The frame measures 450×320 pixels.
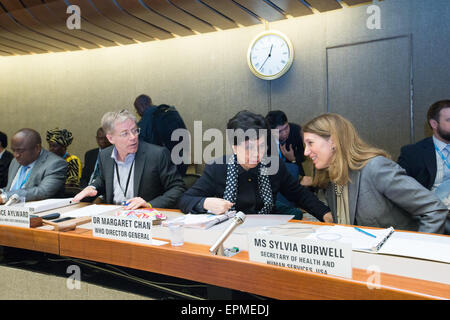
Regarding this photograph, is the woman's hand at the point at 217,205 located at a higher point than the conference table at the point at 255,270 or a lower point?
higher

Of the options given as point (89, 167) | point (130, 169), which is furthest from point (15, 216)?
point (89, 167)

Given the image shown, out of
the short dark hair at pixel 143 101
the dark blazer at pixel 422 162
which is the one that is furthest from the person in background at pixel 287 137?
the short dark hair at pixel 143 101

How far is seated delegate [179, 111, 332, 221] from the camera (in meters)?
1.97

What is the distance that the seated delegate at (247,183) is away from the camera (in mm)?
1975

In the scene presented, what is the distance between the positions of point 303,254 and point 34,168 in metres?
2.34

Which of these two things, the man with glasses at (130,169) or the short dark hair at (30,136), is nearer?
the man with glasses at (130,169)

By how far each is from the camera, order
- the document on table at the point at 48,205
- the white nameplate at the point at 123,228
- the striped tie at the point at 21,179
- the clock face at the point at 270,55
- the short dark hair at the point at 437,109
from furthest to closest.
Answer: the clock face at the point at 270,55
the short dark hair at the point at 437,109
the striped tie at the point at 21,179
the document on table at the point at 48,205
the white nameplate at the point at 123,228

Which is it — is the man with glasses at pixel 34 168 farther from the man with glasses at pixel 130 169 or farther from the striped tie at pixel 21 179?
the man with glasses at pixel 130 169

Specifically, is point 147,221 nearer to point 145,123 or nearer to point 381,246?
point 381,246

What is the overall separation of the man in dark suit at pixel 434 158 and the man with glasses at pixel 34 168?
8.85ft

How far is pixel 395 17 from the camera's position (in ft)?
12.9

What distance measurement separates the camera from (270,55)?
15.1 feet

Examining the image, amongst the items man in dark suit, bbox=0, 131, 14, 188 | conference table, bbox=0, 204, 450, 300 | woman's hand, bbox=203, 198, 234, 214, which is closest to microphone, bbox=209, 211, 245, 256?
conference table, bbox=0, 204, 450, 300

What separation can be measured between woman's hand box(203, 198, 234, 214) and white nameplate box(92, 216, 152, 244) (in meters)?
0.54
